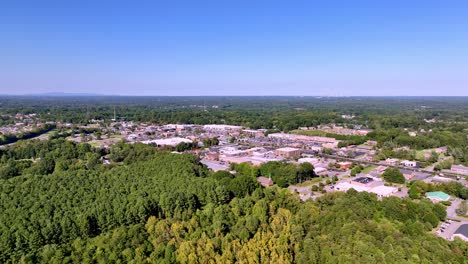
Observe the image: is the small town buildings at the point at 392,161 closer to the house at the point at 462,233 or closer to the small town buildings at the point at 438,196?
the small town buildings at the point at 438,196

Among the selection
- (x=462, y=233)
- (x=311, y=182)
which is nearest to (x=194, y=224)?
(x=462, y=233)

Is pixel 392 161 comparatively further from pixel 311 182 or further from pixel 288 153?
pixel 311 182

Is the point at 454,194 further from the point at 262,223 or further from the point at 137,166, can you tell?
the point at 137,166

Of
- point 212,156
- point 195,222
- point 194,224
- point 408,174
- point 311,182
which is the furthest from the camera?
point 212,156

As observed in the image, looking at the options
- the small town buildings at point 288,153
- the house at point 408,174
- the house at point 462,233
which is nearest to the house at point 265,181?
the small town buildings at point 288,153

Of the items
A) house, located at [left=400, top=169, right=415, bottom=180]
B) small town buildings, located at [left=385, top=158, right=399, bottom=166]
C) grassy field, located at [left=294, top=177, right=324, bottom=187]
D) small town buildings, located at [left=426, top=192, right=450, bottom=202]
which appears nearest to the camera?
small town buildings, located at [left=426, top=192, right=450, bottom=202]

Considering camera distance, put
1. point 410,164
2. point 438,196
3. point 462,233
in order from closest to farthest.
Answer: point 462,233 < point 438,196 < point 410,164

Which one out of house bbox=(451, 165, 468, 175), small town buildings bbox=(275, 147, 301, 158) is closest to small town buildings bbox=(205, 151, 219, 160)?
small town buildings bbox=(275, 147, 301, 158)

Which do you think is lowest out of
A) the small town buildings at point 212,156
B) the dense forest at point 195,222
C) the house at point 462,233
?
the small town buildings at point 212,156

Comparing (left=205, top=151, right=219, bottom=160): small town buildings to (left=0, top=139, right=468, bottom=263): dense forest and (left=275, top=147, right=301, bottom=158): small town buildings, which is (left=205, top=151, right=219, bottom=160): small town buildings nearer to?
(left=275, top=147, right=301, bottom=158): small town buildings
